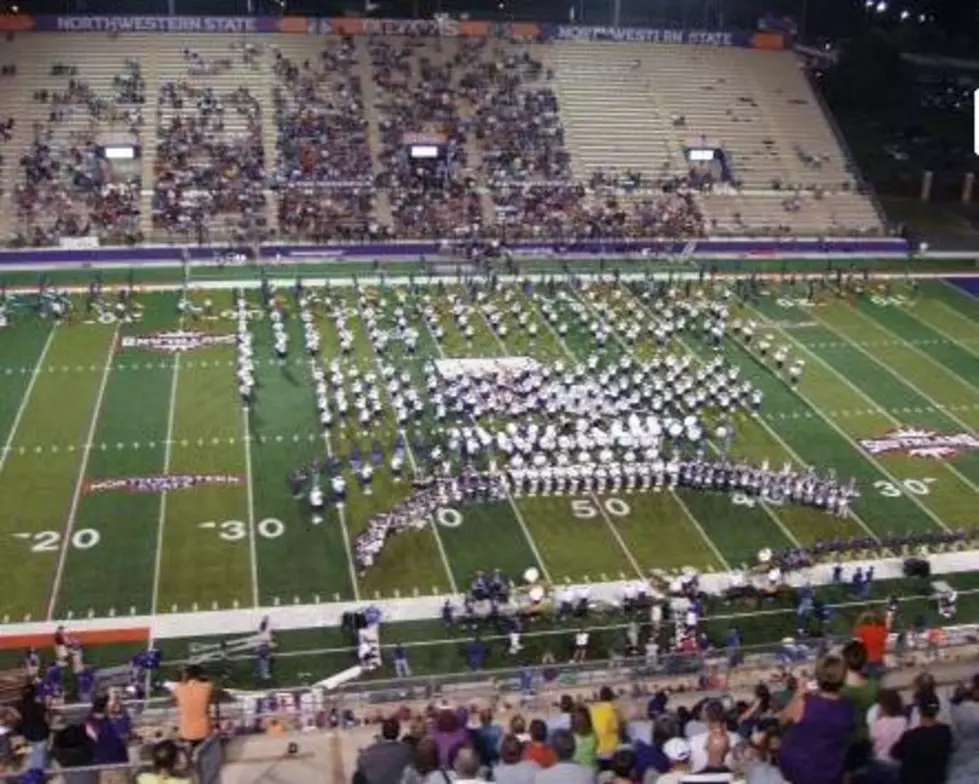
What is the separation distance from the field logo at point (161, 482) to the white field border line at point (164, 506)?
244 mm

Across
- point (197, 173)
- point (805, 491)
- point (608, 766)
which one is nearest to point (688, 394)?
point (805, 491)

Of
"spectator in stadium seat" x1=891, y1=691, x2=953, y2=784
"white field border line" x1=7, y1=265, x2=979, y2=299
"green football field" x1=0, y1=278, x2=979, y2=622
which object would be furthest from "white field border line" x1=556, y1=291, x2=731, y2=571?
"white field border line" x1=7, y1=265, x2=979, y2=299

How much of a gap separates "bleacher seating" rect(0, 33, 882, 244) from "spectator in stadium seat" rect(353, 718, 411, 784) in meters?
32.4

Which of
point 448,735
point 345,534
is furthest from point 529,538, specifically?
point 448,735

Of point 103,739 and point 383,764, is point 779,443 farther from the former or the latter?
point 383,764

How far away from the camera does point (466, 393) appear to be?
25.4m

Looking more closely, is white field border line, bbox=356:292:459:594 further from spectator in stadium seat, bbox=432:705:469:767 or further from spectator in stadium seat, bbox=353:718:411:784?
spectator in stadium seat, bbox=353:718:411:784

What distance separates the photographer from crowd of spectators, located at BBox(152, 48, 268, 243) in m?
39.0

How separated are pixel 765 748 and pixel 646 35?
47474mm

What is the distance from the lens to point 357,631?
677 inches

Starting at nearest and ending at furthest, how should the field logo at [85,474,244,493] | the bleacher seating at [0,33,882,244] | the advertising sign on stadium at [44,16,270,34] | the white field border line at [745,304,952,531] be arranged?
1. the field logo at [85,474,244,493]
2. the white field border line at [745,304,952,531]
3. the bleacher seating at [0,33,882,244]
4. the advertising sign on stadium at [44,16,270,34]

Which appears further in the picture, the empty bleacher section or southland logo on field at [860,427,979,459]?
the empty bleacher section

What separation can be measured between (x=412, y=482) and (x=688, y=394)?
6949 mm

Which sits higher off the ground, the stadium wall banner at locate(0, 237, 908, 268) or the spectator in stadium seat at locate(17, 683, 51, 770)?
the spectator in stadium seat at locate(17, 683, 51, 770)
